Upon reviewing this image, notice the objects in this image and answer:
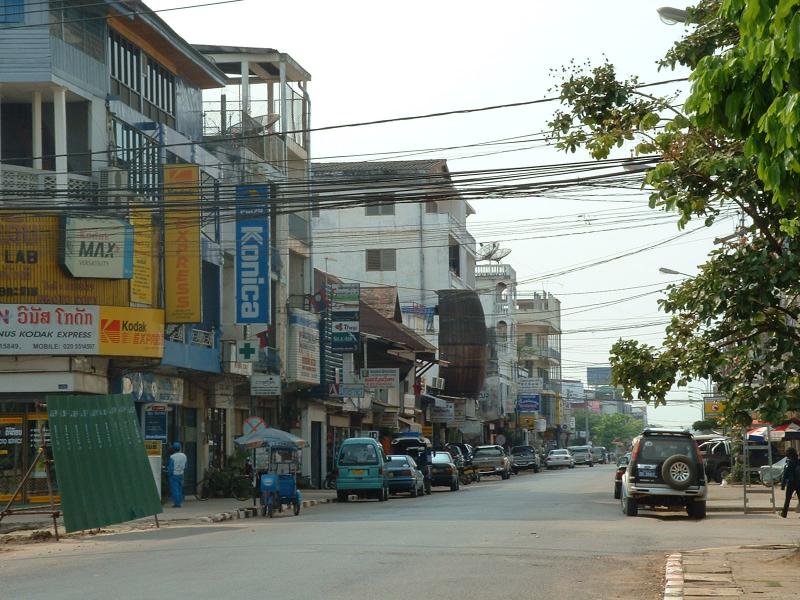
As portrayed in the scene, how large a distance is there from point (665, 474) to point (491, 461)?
124 feet

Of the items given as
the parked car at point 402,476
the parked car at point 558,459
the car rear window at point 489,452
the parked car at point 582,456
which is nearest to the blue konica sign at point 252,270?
the parked car at point 402,476

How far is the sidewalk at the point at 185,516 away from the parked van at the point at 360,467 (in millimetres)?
1190

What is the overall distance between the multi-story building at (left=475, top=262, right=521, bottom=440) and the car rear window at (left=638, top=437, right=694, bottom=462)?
7063cm

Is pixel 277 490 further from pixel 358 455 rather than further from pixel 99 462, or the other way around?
pixel 358 455

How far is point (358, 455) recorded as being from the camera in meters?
39.0

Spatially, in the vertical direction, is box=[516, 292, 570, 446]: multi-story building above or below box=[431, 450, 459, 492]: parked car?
above

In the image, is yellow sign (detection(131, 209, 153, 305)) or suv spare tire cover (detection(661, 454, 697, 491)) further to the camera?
yellow sign (detection(131, 209, 153, 305))

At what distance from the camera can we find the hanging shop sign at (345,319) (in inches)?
2003

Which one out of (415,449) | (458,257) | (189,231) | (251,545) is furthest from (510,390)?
(251,545)

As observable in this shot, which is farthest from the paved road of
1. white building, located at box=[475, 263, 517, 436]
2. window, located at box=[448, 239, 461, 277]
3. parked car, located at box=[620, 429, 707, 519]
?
white building, located at box=[475, 263, 517, 436]

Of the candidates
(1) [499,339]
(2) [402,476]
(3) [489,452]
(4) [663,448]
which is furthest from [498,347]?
(4) [663,448]

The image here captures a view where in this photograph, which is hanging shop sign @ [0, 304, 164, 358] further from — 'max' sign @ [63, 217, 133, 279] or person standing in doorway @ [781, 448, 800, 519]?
person standing in doorway @ [781, 448, 800, 519]

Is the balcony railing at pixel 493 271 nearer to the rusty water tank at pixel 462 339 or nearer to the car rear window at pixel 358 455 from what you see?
the rusty water tank at pixel 462 339

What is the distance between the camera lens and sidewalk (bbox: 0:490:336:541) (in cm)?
2602
